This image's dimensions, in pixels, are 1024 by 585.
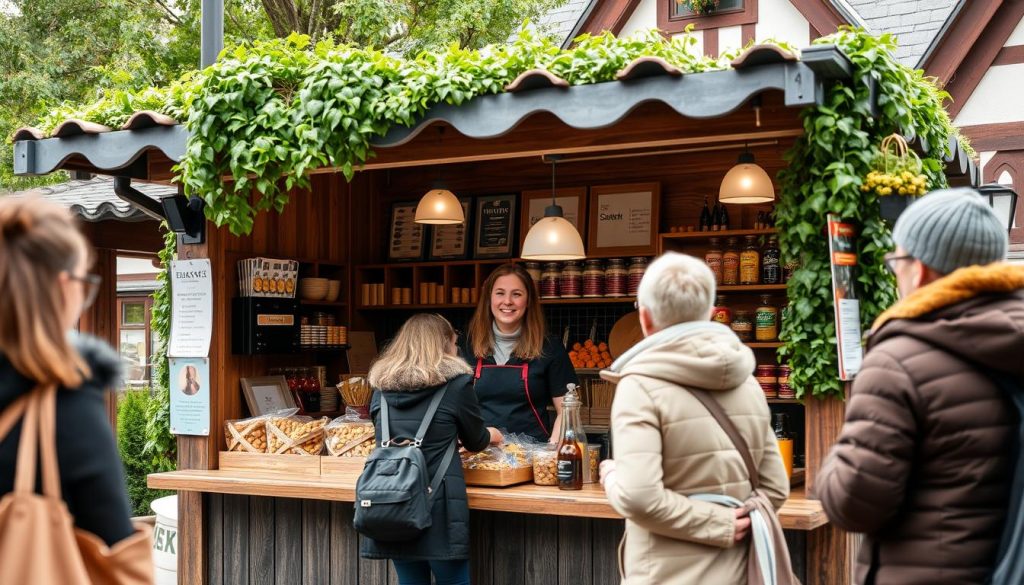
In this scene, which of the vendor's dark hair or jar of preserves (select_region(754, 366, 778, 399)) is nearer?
the vendor's dark hair

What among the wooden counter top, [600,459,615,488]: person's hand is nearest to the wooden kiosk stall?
the wooden counter top

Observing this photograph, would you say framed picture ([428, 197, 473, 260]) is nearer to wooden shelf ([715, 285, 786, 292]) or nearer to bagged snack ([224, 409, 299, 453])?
wooden shelf ([715, 285, 786, 292])

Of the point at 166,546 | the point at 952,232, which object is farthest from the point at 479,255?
the point at 952,232

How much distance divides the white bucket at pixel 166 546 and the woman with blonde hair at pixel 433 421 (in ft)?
7.09

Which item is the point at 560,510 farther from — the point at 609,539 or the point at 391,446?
the point at 391,446

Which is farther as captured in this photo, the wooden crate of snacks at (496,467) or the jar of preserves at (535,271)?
the jar of preserves at (535,271)

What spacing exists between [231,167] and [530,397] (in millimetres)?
1788

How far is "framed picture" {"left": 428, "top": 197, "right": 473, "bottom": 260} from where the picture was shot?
791 cm

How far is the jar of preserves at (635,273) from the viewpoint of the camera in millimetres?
7324

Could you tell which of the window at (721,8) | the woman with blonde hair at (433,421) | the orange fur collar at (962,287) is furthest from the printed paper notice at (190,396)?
the window at (721,8)

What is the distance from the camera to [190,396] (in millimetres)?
5902

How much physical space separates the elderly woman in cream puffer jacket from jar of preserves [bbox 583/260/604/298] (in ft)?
13.5

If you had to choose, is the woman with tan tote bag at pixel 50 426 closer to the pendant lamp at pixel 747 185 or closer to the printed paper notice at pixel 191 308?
the printed paper notice at pixel 191 308

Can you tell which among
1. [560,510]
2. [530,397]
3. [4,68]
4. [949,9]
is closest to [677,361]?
[560,510]
